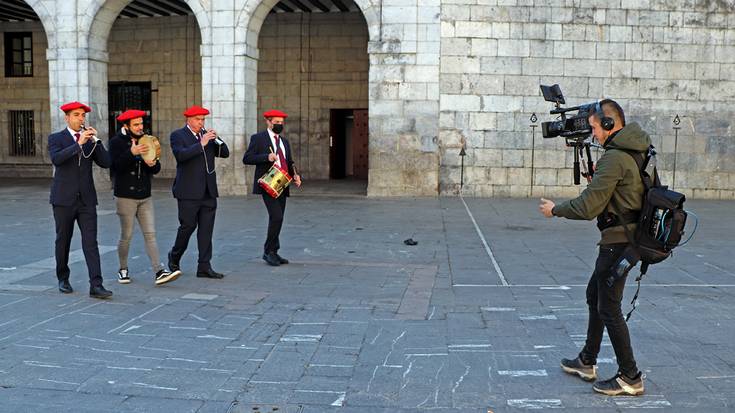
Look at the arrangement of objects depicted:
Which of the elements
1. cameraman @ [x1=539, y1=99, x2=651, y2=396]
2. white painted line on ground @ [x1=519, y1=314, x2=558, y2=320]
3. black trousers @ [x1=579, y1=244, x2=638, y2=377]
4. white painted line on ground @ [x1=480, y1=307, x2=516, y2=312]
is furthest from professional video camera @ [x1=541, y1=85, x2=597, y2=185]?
white painted line on ground @ [x1=480, y1=307, x2=516, y2=312]

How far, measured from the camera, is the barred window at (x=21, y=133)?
80.2 ft

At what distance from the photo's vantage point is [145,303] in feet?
20.6

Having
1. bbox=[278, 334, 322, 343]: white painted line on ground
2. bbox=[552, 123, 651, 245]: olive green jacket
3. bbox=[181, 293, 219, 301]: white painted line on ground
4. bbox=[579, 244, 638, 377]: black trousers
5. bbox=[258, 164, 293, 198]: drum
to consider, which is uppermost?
bbox=[552, 123, 651, 245]: olive green jacket

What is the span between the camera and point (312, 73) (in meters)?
22.7

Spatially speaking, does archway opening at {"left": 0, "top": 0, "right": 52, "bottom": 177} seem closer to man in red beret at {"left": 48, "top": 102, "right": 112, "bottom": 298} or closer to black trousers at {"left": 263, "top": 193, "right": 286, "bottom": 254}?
black trousers at {"left": 263, "top": 193, "right": 286, "bottom": 254}

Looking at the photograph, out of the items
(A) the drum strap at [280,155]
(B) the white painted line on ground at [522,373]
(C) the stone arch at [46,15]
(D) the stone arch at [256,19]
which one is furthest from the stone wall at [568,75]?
(B) the white painted line on ground at [522,373]

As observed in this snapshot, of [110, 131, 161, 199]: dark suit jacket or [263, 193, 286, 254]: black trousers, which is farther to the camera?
[263, 193, 286, 254]: black trousers

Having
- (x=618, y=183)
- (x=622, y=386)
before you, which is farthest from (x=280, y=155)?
(x=622, y=386)

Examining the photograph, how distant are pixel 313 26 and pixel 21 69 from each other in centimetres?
1100

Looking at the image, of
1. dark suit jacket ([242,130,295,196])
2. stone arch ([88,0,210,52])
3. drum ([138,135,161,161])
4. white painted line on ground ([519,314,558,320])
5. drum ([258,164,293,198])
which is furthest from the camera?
stone arch ([88,0,210,52])

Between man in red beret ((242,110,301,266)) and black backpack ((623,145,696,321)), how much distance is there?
4867mm

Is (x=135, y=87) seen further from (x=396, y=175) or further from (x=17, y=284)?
(x=17, y=284)

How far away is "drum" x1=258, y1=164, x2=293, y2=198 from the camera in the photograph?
8.12 m

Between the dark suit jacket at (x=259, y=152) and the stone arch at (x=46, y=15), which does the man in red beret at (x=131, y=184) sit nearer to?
the dark suit jacket at (x=259, y=152)
